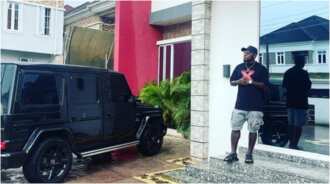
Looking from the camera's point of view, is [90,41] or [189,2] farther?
[90,41]

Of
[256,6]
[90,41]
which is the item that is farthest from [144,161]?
[90,41]

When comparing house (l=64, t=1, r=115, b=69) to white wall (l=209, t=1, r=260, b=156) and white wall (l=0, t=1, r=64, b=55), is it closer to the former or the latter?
white wall (l=0, t=1, r=64, b=55)

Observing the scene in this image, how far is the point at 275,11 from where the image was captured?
21.4ft

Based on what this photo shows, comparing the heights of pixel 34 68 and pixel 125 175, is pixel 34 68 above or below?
above

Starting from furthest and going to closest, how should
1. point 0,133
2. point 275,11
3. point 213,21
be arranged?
point 213,21 < point 275,11 < point 0,133

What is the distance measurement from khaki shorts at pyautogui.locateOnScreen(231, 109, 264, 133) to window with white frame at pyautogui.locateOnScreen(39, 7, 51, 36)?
20.2m

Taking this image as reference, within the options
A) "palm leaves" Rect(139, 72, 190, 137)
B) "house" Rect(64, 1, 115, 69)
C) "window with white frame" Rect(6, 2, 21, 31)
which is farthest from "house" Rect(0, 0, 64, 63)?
"palm leaves" Rect(139, 72, 190, 137)

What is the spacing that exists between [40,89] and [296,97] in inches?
170

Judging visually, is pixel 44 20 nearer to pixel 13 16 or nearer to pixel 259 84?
pixel 13 16

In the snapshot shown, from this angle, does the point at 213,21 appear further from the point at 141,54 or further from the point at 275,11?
the point at 141,54

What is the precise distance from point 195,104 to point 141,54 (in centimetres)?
580

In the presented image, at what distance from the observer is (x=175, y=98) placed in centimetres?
1049

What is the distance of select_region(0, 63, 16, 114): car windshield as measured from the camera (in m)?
5.38

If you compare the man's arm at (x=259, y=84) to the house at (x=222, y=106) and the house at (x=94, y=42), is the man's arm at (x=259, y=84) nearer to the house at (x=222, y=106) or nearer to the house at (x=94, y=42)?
the house at (x=222, y=106)
